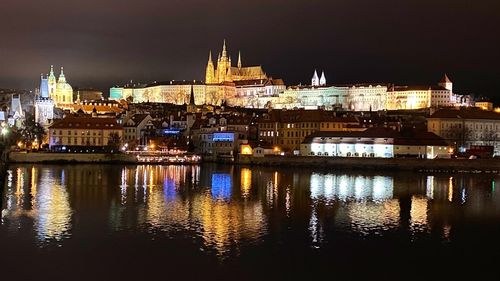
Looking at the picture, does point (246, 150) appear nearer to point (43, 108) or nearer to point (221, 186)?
point (221, 186)

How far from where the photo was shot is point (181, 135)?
55.9m

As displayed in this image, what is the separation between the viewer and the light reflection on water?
55.2 ft

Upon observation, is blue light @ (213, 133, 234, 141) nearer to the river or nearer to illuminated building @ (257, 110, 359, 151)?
illuminated building @ (257, 110, 359, 151)

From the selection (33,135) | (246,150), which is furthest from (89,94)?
(246,150)

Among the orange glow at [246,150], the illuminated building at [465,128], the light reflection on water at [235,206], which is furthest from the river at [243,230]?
the illuminated building at [465,128]

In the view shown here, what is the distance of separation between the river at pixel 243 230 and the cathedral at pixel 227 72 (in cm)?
9381

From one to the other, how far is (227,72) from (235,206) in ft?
335

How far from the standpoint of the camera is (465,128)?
51562 millimetres

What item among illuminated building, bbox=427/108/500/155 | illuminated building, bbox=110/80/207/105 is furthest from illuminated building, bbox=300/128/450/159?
illuminated building, bbox=110/80/207/105

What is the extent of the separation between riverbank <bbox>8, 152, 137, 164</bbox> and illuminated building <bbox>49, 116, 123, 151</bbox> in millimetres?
5359

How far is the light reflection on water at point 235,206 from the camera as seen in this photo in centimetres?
1683

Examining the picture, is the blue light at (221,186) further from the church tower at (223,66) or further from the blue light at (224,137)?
the church tower at (223,66)

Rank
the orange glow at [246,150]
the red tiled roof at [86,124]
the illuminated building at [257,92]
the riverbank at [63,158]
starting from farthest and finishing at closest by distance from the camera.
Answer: the illuminated building at [257,92] < the red tiled roof at [86,124] < the orange glow at [246,150] < the riverbank at [63,158]

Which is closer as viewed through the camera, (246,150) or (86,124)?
(246,150)
